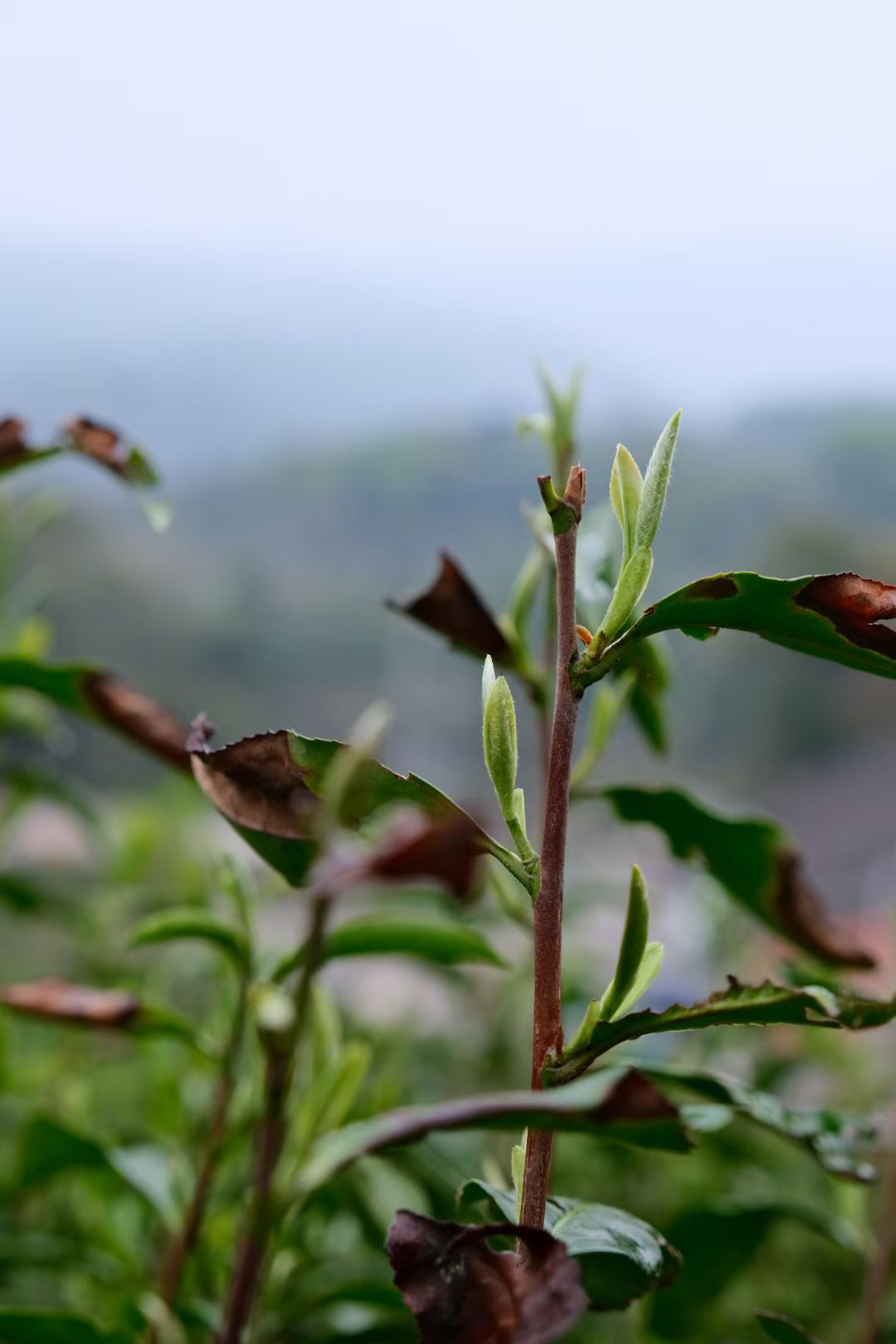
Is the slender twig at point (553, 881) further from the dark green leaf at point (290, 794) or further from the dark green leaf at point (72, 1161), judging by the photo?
the dark green leaf at point (72, 1161)

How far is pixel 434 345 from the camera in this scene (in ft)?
11.5

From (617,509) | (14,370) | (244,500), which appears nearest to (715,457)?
(244,500)

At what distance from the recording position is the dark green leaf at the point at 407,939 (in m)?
0.47

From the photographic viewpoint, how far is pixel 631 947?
0.30m

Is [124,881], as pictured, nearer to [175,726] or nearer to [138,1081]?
[138,1081]

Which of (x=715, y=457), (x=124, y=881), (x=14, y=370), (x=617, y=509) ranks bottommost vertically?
(x=124, y=881)

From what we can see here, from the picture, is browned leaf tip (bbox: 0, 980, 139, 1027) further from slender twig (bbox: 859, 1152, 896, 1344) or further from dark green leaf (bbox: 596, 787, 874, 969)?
slender twig (bbox: 859, 1152, 896, 1344)

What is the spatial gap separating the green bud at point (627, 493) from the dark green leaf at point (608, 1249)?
0.16 meters

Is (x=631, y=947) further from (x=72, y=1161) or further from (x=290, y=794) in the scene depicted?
(x=72, y=1161)

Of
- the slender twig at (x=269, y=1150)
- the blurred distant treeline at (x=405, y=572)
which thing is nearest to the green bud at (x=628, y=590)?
the slender twig at (x=269, y=1150)

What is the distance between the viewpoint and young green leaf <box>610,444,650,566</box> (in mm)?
321

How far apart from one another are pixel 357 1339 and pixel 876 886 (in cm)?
183

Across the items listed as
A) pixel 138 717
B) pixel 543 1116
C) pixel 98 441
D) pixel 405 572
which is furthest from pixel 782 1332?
pixel 405 572

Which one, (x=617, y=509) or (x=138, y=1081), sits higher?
(x=617, y=509)
